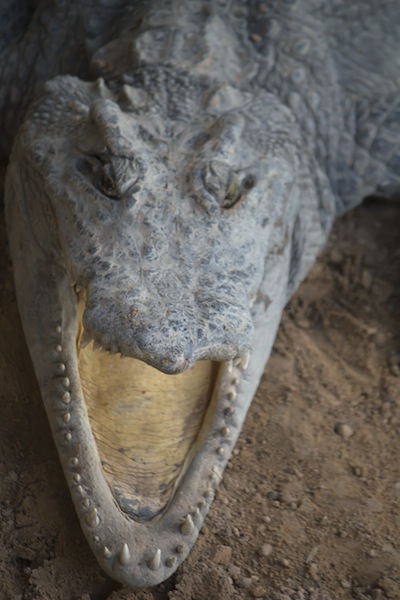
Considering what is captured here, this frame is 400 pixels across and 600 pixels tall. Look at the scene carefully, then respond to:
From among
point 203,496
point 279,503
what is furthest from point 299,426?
point 203,496

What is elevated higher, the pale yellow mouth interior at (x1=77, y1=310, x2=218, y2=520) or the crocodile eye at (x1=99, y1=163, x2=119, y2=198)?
the crocodile eye at (x1=99, y1=163, x2=119, y2=198)

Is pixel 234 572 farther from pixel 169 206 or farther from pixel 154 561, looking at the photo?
pixel 169 206

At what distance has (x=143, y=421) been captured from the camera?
2.91 meters

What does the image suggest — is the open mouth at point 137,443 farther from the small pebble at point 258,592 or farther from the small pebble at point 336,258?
the small pebble at point 336,258

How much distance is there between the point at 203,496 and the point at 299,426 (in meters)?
0.64

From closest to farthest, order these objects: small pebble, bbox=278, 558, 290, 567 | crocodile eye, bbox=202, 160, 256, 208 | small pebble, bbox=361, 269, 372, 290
Result: small pebble, bbox=278, 558, 290, 567, crocodile eye, bbox=202, 160, 256, 208, small pebble, bbox=361, 269, 372, 290

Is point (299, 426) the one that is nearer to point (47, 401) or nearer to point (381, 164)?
point (47, 401)

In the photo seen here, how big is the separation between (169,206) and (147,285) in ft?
1.21

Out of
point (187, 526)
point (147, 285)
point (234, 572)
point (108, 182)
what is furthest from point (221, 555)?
point (108, 182)

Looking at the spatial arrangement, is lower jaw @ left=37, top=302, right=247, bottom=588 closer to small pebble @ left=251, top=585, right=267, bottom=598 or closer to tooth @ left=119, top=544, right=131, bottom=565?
tooth @ left=119, top=544, right=131, bottom=565

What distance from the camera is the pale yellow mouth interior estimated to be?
2738mm

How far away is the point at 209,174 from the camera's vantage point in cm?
289

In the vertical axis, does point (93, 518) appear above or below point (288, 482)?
above

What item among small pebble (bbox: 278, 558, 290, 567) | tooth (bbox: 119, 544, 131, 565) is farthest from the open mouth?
small pebble (bbox: 278, 558, 290, 567)
